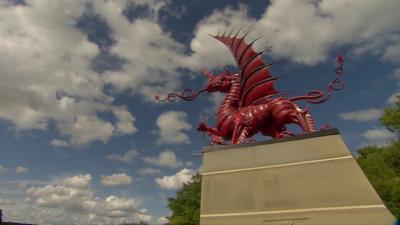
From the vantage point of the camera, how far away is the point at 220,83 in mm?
13945

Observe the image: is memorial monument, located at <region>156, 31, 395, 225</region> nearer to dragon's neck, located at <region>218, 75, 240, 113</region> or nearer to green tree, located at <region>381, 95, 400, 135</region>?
dragon's neck, located at <region>218, 75, 240, 113</region>

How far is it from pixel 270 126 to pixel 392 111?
1144 cm

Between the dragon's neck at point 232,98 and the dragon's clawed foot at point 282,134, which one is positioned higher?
the dragon's neck at point 232,98

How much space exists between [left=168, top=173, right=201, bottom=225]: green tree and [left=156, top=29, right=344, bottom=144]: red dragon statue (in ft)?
61.2

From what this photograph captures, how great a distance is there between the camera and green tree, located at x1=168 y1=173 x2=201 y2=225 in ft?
102

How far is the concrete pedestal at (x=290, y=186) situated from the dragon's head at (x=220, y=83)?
117 inches

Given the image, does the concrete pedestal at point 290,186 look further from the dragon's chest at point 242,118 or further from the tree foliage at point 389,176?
the tree foliage at point 389,176

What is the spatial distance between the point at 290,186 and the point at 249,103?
377cm

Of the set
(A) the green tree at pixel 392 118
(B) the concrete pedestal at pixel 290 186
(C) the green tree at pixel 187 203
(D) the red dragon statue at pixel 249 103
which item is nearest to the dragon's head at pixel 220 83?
(D) the red dragon statue at pixel 249 103

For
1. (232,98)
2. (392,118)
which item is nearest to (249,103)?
(232,98)

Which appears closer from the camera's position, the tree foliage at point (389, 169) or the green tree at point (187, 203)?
the tree foliage at point (389, 169)

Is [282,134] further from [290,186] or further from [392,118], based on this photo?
[392,118]

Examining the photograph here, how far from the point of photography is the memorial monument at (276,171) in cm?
943

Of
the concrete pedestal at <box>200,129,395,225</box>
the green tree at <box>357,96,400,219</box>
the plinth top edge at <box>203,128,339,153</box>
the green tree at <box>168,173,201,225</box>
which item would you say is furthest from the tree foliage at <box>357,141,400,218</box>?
the green tree at <box>168,173,201,225</box>
